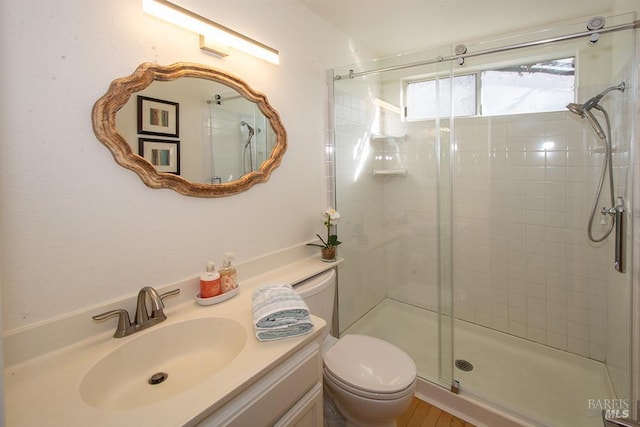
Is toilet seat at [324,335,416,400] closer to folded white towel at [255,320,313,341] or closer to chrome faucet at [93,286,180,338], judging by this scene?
folded white towel at [255,320,313,341]

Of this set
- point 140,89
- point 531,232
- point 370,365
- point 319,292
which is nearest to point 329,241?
point 319,292

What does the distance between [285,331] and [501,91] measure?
2.30m

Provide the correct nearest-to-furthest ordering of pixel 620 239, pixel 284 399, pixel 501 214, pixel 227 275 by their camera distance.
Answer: pixel 284 399 < pixel 227 275 < pixel 620 239 < pixel 501 214

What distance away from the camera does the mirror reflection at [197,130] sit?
1115 millimetres

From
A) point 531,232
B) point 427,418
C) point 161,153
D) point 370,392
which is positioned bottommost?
point 427,418

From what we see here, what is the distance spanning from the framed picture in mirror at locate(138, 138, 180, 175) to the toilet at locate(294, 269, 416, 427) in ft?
2.65

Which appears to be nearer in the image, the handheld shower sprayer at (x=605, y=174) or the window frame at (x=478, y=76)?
the handheld shower sprayer at (x=605, y=174)

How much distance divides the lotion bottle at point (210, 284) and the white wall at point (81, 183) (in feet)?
0.27

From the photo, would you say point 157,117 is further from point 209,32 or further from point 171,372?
point 171,372

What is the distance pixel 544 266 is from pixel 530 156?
0.79 m

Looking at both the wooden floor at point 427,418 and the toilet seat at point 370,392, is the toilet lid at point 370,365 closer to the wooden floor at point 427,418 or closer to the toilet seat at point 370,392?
the toilet seat at point 370,392

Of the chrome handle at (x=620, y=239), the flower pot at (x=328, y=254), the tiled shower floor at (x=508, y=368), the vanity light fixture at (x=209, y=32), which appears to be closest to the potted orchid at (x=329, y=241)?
the flower pot at (x=328, y=254)

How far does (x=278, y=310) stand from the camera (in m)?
0.96

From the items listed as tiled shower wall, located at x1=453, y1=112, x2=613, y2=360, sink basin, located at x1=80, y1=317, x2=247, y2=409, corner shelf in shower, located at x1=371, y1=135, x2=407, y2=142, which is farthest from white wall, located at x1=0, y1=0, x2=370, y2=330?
tiled shower wall, located at x1=453, y1=112, x2=613, y2=360
